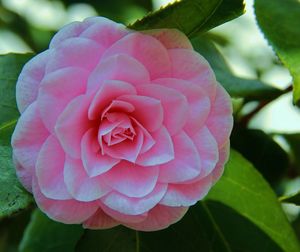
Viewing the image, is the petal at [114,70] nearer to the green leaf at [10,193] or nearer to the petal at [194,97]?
the petal at [194,97]

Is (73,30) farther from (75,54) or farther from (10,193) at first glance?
(10,193)

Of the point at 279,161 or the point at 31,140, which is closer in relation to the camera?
the point at 31,140

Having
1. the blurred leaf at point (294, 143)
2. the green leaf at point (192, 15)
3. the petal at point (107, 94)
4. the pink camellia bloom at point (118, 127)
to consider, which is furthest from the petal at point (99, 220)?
the blurred leaf at point (294, 143)

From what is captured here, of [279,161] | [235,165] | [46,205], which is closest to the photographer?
[46,205]

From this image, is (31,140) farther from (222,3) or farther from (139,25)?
(222,3)

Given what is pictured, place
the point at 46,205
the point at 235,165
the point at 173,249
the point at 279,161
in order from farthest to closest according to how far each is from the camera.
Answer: the point at 279,161
the point at 235,165
the point at 173,249
the point at 46,205

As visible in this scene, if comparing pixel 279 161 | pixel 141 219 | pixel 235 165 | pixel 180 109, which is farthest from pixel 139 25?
pixel 279 161

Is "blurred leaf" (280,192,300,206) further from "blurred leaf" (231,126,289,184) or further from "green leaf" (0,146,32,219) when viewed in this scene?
"green leaf" (0,146,32,219)

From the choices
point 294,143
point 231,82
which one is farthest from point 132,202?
point 294,143
